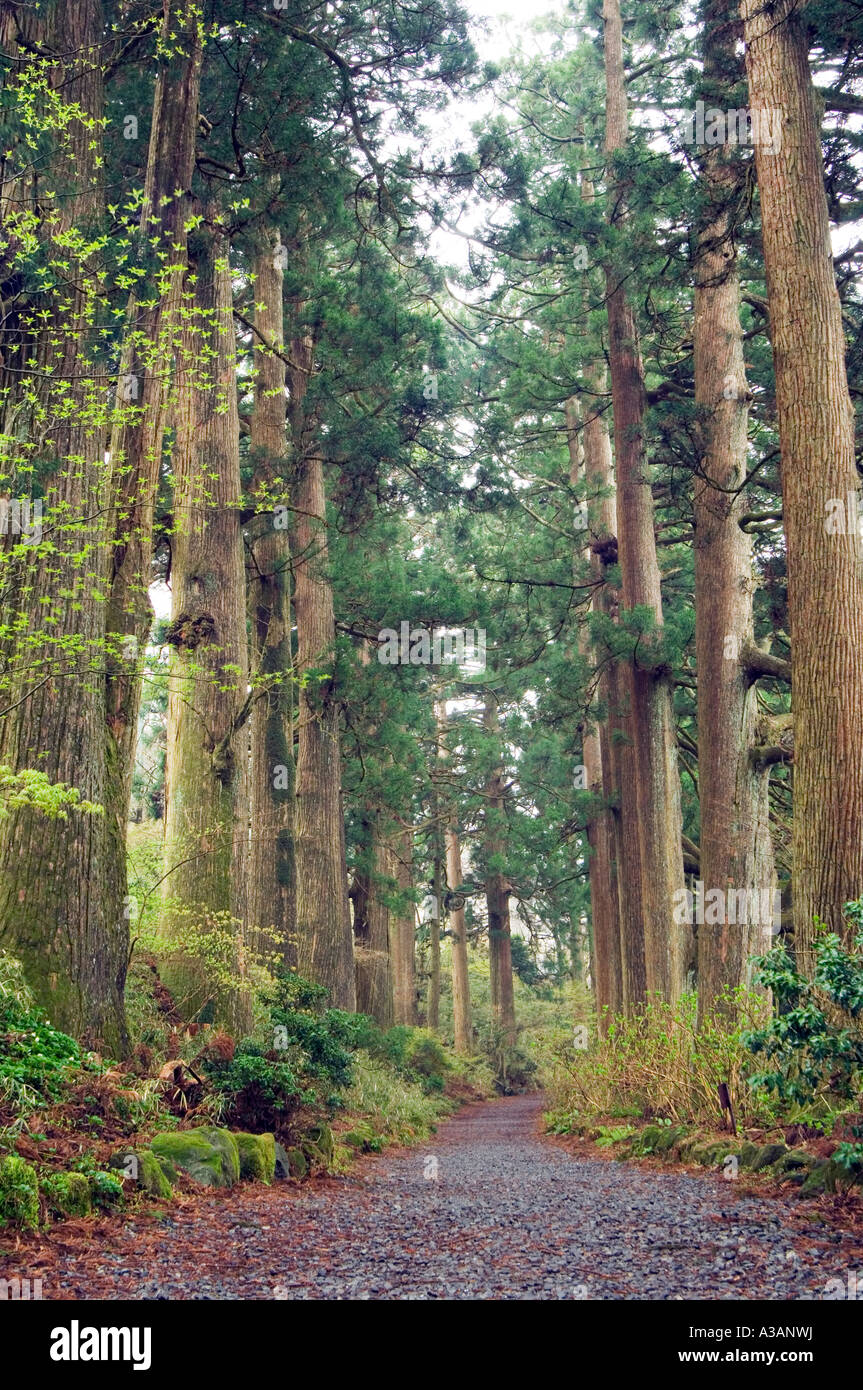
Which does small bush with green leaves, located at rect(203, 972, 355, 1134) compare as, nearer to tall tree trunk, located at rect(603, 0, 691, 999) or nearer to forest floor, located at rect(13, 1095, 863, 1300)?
forest floor, located at rect(13, 1095, 863, 1300)

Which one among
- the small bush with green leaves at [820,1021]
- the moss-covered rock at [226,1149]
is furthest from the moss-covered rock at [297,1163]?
the small bush with green leaves at [820,1021]

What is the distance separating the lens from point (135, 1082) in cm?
647

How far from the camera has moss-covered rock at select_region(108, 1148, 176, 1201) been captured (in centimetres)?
529

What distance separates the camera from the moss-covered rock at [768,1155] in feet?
20.8

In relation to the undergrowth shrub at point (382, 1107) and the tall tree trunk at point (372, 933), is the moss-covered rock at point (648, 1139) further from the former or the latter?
the tall tree trunk at point (372, 933)

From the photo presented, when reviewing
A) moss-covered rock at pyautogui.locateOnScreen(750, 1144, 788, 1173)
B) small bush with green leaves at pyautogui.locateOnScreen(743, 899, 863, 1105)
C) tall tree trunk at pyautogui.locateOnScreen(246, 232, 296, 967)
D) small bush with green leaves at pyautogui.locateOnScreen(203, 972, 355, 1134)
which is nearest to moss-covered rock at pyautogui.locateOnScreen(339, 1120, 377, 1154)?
small bush with green leaves at pyautogui.locateOnScreen(203, 972, 355, 1134)

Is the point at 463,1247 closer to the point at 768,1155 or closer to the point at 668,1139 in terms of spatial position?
the point at 768,1155

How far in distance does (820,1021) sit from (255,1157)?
3780 mm

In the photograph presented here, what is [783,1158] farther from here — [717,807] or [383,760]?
[383,760]

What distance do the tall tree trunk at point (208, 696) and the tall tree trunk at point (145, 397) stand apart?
53 centimetres

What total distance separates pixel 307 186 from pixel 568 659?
26.8 feet

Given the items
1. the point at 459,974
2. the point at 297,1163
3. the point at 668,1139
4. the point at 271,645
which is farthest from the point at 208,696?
the point at 459,974

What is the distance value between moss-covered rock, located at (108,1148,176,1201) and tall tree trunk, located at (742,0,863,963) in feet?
13.2
